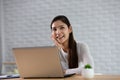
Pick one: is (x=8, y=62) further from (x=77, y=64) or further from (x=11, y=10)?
(x=77, y=64)

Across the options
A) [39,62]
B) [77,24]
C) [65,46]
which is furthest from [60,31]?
[77,24]

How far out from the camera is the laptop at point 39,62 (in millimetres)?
1402

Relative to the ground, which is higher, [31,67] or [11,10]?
[11,10]

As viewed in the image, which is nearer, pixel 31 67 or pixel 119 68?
pixel 31 67

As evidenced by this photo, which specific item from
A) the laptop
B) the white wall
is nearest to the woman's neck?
the laptop

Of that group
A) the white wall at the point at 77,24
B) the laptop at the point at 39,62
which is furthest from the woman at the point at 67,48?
the white wall at the point at 77,24

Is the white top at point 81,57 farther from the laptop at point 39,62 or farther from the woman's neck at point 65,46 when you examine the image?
the laptop at point 39,62

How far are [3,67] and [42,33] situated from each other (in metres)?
0.95

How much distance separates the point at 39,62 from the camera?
144 cm

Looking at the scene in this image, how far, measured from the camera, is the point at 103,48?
385cm

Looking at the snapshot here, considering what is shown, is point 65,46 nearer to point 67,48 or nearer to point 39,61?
point 67,48

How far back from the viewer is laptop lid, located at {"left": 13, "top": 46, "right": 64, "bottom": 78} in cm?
140

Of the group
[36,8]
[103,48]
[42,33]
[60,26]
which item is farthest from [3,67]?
[60,26]

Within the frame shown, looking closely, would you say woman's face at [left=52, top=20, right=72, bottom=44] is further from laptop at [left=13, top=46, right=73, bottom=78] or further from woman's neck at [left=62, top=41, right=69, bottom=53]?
laptop at [left=13, top=46, right=73, bottom=78]
